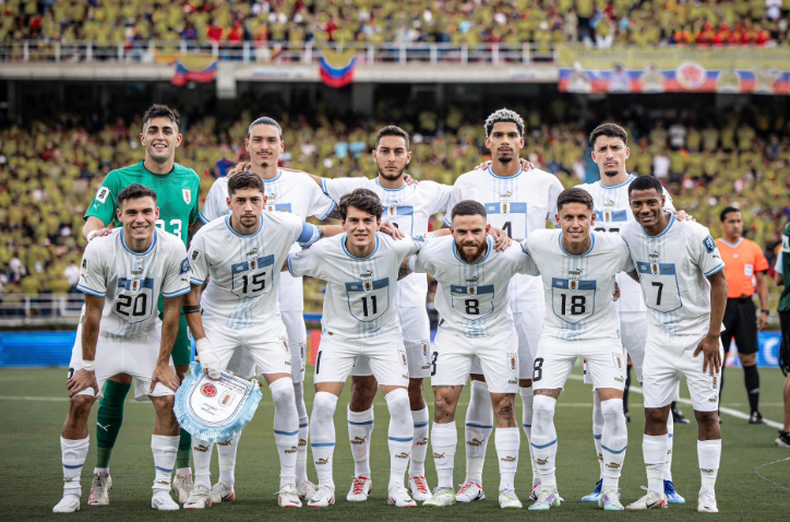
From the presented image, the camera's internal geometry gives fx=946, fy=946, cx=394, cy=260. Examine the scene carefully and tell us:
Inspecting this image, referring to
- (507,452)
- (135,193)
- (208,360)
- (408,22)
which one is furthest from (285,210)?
(408,22)

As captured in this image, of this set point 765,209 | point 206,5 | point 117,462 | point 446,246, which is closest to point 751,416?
point 446,246

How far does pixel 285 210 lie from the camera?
25.7 feet

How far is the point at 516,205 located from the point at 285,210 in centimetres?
190

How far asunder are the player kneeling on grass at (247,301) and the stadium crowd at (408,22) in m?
22.7

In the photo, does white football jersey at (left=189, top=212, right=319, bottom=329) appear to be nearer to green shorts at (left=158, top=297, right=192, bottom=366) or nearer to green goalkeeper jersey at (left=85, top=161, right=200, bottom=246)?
green shorts at (left=158, top=297, right=192, bottom=366)

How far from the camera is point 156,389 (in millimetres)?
6730

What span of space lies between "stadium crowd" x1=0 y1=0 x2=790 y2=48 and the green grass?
714 inches

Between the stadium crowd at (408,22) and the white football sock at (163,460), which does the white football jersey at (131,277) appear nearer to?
the white football sock at (163,460)

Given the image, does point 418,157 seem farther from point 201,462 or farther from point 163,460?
point 163,460

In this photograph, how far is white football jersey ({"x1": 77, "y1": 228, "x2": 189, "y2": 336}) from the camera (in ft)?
21.8

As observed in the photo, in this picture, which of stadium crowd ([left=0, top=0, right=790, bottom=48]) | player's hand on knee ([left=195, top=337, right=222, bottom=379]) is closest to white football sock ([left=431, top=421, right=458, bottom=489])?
player's hand on knee ([left=195, top=337, right=222, bottom=379])

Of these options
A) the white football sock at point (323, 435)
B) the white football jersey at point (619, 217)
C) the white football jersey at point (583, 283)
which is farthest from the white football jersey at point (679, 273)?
the white football sock at point (323, 435)

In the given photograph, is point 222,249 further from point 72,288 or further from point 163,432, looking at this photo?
point 72,288

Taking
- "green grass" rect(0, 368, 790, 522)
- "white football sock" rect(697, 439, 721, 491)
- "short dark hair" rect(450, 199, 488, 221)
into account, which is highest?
"short dark hair" rect(450, 199, 488, 221)
